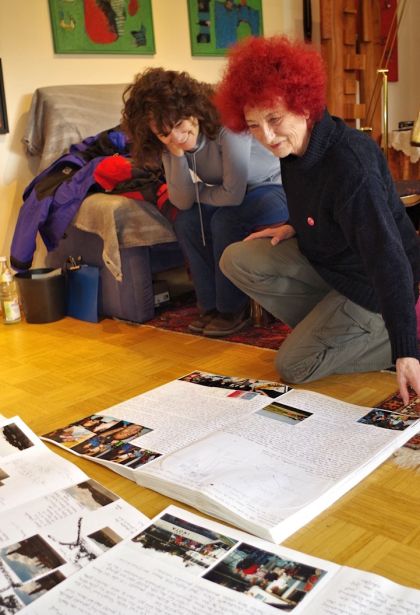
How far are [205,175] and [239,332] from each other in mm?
525

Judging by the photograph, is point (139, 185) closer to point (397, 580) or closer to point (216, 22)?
point (216, 22)

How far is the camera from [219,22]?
132 inches

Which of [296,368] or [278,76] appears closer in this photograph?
[278,76]

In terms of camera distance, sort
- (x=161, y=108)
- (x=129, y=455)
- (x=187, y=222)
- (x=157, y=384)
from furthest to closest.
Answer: (x=187, y=222) → (x=161, y=108) → (x=157, y=384) → (x=129, y=455)

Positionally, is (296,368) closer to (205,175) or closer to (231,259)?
(231,259)

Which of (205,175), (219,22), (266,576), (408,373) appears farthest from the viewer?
(219,22)

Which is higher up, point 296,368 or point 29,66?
point 29,66

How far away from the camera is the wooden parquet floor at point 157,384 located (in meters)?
1.02

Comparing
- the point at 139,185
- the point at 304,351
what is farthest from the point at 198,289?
the point at 304,351

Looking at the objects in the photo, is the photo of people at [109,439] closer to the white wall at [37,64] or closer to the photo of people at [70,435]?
the photo of people at [70,435]

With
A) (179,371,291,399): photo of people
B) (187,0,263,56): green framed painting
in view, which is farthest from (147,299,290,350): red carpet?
(187,0,263,56): green framed painting

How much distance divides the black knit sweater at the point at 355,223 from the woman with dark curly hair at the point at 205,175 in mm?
422

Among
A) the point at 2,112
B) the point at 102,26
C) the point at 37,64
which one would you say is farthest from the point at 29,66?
the point at 102,26

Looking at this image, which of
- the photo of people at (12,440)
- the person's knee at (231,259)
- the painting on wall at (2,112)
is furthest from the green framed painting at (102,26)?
the photo of people at (12,440)
